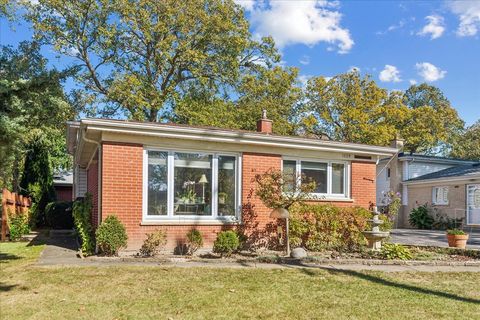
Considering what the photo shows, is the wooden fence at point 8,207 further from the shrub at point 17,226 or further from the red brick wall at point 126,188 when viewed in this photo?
the red brick wall at point 126,188

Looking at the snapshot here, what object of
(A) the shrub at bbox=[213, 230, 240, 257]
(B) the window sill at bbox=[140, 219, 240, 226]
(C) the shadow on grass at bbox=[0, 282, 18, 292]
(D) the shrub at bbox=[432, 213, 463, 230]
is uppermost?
(B) the window sill at bbox=[140, 219, 240, 226]

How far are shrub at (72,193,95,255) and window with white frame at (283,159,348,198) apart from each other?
5250mm

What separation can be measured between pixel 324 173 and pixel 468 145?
3902 centimetres

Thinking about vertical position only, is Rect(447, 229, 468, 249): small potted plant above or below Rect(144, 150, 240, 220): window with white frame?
below

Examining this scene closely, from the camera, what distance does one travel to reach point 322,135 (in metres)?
35.2

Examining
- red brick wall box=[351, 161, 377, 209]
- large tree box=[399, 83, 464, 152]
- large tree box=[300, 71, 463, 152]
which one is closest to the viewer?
red brick wall box=[351, 161, 377, 209]

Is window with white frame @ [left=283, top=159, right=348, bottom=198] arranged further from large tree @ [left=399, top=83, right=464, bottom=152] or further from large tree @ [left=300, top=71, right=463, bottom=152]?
large tree @ [left=399, top=83, right=464, bottom=152]

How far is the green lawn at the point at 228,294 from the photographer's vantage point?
18.6 ft

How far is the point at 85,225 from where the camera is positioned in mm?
10211

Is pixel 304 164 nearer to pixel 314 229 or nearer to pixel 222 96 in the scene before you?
pixel 314 229

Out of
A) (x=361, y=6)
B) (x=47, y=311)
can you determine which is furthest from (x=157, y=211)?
(x=361, y=6)

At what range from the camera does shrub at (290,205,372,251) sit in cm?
1124

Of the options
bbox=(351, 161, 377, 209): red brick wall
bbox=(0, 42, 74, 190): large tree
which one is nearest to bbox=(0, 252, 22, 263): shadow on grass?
bbox=(0, 42, 74, 190): large tree

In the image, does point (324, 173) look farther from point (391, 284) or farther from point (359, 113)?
point (359, 113)
